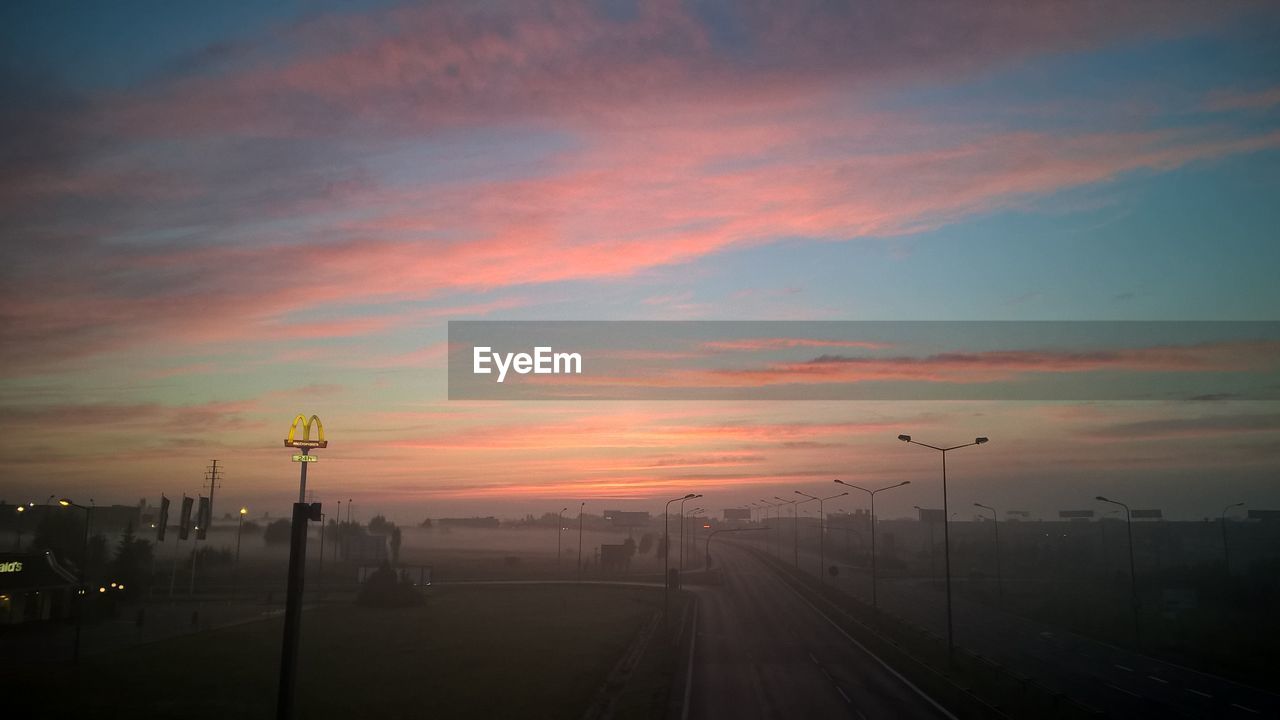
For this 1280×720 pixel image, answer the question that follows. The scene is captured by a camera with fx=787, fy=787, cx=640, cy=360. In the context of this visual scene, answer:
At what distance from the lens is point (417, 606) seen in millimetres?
87812

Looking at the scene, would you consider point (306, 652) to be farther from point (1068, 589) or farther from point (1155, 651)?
point (1068, 589)

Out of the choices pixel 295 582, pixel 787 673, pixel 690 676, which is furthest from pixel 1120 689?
pixel 295 582

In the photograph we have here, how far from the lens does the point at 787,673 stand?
45562 millimetres

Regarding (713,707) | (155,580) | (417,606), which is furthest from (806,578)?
(155,580)

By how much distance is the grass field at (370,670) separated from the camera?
3900 centimetres

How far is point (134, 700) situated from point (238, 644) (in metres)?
20.8

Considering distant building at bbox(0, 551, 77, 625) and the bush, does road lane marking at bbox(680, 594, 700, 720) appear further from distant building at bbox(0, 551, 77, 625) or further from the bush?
distant building at bbox(0, 551, 77, 625)

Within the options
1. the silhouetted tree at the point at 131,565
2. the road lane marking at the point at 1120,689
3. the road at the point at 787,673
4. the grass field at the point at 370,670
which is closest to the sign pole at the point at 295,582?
the grass field at the point at 370,670

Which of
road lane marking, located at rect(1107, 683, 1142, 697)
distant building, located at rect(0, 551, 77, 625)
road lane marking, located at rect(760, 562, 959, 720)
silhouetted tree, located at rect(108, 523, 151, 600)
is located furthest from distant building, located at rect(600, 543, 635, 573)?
road lane marking, located at rect(1107, 683, 1142, 697)

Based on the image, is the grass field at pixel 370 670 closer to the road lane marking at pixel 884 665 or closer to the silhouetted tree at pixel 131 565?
the road lane marking at pixel 884 665

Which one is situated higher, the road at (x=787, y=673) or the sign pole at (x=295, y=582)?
the sign pole at (x=295, y=582)

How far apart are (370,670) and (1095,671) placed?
148 ft

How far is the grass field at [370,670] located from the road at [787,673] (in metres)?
5.57

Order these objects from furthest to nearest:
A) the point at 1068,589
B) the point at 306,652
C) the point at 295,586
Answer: the point at 1068,589
the point at 306,652
the point at 295,586
